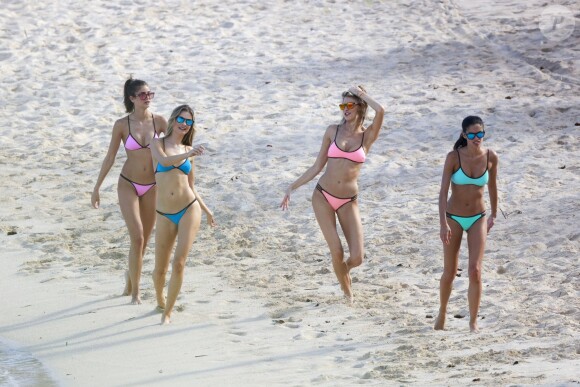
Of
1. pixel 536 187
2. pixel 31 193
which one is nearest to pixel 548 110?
pixel 536 187

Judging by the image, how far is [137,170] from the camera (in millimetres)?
9750

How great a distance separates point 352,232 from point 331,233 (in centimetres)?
17

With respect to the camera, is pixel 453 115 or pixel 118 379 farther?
pixel 453 115

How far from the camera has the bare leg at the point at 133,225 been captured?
31.8ft

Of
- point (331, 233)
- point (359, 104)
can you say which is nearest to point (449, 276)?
point (331, 233)

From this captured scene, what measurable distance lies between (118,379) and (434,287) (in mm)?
3176

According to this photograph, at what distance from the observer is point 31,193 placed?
1334 centimetres

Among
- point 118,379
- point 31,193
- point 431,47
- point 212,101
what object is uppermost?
point 431,47

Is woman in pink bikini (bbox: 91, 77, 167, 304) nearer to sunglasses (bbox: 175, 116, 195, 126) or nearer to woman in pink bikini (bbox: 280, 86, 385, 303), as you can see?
sunglasses (bbox: 175, 116, 195, 126)

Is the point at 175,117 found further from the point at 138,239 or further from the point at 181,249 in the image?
the point at 138,239

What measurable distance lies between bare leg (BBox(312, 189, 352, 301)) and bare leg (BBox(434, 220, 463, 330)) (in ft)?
3.12

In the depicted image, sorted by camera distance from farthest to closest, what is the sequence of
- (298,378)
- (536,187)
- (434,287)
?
(536,187)
(434,287)
(298,378)

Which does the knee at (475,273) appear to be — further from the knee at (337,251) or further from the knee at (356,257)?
the knee at (337,251)

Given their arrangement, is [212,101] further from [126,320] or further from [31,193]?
[126,320]
